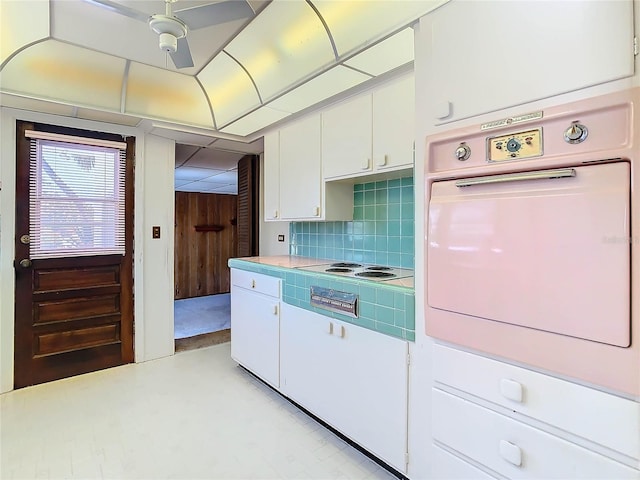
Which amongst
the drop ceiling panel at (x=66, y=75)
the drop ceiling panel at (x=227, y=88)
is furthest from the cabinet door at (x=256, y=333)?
the drop ceiling panel at (x=66, y=75)

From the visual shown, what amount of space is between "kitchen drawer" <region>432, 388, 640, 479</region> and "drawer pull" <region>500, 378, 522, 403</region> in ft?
0.27

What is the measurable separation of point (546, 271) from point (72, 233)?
329 cm

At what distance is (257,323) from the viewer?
2609 mm

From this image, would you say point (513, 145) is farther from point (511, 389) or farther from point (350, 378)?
point (350, 378)

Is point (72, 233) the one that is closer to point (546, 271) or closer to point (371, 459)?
point (371, 459)

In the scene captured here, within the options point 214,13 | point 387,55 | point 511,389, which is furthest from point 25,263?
point 511,389

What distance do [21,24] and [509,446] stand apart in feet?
10.6

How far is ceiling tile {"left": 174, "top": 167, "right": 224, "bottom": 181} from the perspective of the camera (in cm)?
483

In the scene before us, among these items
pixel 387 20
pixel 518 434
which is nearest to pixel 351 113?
pixel 387 20

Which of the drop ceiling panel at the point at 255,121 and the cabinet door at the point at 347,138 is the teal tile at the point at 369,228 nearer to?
the cabinet door at the point at 347,138

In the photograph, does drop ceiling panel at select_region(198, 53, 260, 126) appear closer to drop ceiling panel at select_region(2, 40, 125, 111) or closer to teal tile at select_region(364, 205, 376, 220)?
drop ceiling panel at select_region(2, 40, 125, 111)

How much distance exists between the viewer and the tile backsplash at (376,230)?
2.30 meters

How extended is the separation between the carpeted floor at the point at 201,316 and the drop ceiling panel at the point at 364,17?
11.5ft

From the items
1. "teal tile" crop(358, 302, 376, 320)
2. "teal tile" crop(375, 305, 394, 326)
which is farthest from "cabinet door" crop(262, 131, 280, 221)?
"teal tile" crop(375, 305, 394, 326)
